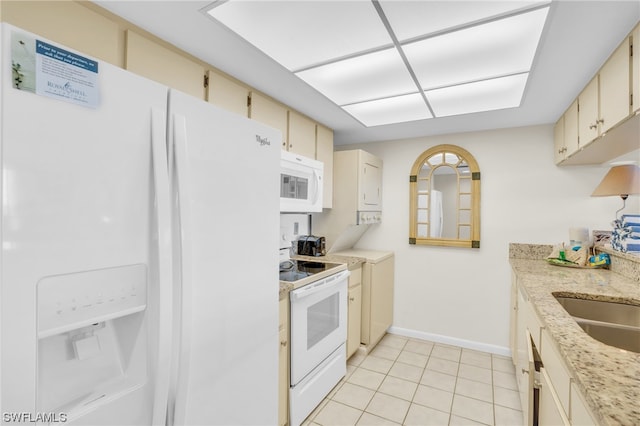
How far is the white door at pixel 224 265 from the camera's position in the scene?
0.92 meters

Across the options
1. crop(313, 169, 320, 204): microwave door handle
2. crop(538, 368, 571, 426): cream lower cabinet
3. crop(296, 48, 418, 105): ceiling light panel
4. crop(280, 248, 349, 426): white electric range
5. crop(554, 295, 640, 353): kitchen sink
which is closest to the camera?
crop(538, 368, 571, 426): cream lower cabinet

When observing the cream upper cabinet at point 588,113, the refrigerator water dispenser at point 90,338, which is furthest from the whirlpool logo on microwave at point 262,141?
the cream upper cabinet at point 588,113

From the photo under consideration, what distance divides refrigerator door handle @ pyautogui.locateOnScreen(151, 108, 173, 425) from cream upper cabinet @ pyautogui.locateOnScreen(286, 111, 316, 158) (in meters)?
1.66

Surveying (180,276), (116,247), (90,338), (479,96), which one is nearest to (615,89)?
(479,96)

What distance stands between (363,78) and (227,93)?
2.82 ft

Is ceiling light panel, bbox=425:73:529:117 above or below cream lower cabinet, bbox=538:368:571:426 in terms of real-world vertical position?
above

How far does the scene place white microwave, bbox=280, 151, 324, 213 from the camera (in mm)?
2133

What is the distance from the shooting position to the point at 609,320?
5.22 feet

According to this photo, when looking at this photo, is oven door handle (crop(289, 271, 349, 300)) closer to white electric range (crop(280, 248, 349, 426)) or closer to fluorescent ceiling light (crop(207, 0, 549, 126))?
white electric range (crop(280, 248, 349, 426))

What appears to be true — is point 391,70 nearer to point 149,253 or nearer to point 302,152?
point 302,152

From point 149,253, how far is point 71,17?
3.55 ft

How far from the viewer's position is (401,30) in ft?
4.80

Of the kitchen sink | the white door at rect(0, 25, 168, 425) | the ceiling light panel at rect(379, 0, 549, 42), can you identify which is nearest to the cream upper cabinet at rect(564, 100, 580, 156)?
the kitchen sink

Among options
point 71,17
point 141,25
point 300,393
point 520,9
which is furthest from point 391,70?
point 300,393
